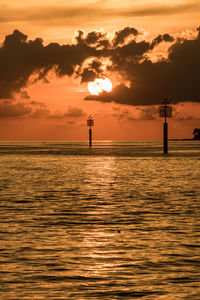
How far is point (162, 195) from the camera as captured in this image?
31484 mm

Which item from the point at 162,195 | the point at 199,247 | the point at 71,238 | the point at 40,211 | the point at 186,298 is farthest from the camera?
the point at 162,195

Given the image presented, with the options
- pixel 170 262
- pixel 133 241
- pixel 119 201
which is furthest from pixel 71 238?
pixel 119 201

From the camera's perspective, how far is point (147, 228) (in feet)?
63.5

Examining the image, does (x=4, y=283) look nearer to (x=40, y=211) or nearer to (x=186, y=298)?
(x=186, y=298)

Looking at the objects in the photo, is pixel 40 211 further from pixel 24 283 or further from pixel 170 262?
pixel 24 283

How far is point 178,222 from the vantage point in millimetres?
20734

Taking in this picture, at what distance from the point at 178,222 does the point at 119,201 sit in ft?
26.1

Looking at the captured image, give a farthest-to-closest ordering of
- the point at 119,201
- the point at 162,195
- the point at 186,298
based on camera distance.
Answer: the point at 162,195
the point at 119,201
the point at 186,298

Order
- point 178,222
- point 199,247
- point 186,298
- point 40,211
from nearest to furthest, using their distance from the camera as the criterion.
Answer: point 186,298 → point 199,247 → point 178,222 → point 40,211

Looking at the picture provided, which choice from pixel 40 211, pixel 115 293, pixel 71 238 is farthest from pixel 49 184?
pixel 115 293

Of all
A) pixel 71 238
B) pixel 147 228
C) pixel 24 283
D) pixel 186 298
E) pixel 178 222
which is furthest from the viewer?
pixel 178 222

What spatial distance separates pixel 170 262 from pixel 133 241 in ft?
9.78

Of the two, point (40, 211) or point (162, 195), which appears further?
point (162, 195)

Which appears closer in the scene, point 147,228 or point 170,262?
point 170,262
